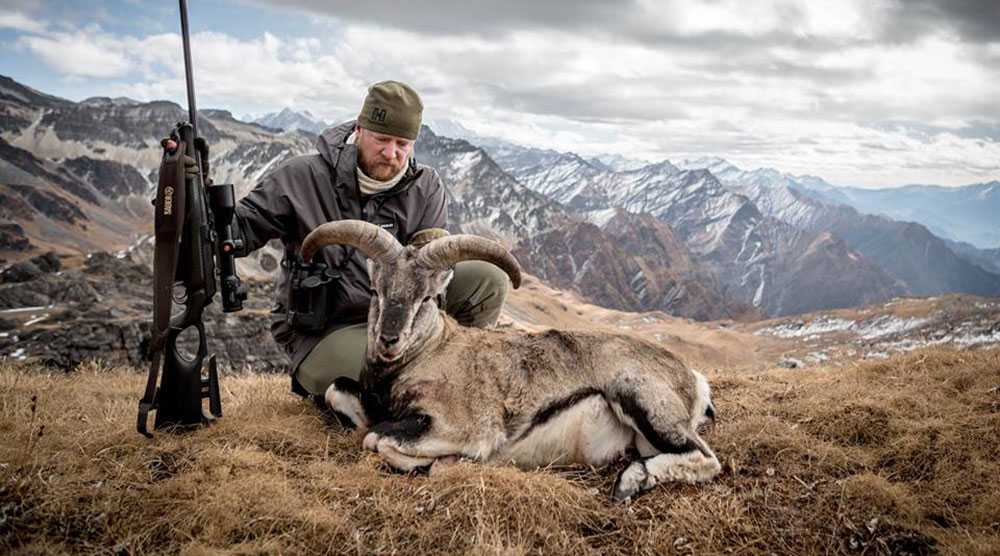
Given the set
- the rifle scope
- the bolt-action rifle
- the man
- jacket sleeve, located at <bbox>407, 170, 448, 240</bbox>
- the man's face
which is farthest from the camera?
jacket sleeve, located at <bbox>407, 170, 448, 240</bbox>

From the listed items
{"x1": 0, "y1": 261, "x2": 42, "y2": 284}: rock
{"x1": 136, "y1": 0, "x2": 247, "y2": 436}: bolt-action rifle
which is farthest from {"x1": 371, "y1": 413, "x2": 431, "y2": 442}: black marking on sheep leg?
{"x1": 0, "y1": 261, "x2": 42, "y2": 284}: rock

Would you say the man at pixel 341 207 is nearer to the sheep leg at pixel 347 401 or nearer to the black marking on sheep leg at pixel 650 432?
the sheep leg at pixel 347 401

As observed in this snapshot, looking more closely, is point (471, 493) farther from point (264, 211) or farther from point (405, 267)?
point (264, 211)

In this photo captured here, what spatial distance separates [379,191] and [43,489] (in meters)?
4.84

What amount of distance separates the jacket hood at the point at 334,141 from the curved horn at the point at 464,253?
202 cm

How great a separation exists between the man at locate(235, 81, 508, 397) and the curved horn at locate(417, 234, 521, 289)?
0.95 m

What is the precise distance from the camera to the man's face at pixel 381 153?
825 cm

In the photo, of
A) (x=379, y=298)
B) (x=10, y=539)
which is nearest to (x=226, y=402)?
(x=379, y=298)

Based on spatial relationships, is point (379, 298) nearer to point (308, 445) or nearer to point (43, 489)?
point (308, 445)

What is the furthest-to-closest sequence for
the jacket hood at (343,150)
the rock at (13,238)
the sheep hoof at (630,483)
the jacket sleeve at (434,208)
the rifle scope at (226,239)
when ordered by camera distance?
the rock at (13,238) < the jacket sleeve at (434,208) < the jacket hood at (343,150) < the rifle scope at (226,239) < the sheep hoof at (630,483)

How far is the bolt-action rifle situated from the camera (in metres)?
6.65

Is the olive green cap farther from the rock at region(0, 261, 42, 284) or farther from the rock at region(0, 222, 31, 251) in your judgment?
the rock at region(0, 222, 31, 251)

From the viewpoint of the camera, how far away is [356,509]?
577 cm

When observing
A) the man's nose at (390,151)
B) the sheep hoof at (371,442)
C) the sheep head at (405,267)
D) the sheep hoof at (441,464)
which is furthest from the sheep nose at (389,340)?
the man's nose at (390,151)
